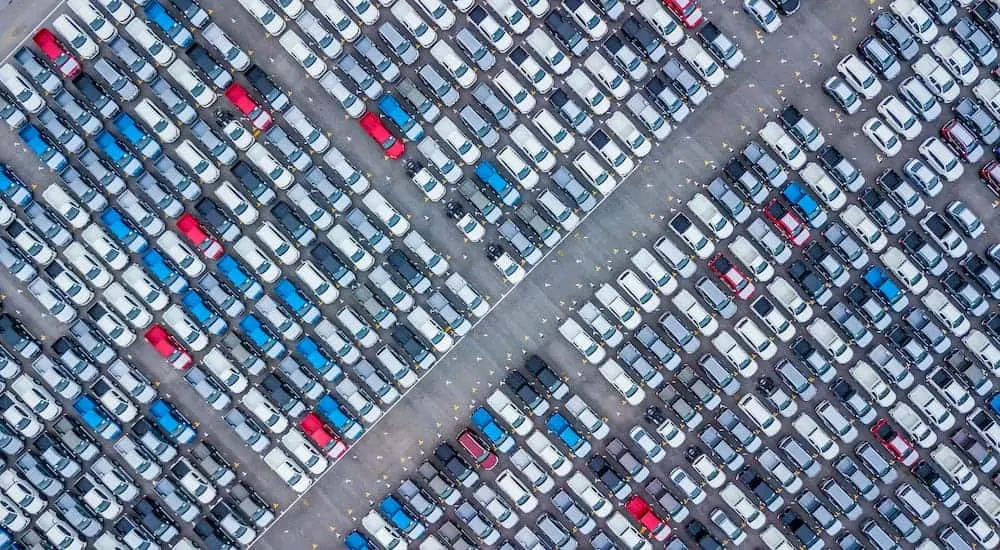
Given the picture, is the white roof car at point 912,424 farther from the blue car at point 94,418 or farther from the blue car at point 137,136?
the blue car at point 94,418

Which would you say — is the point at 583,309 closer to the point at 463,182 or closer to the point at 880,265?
the point at 463,182

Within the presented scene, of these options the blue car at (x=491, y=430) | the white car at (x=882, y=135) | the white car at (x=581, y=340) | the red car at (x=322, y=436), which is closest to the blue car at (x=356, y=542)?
the red car at (x=322, y=436)

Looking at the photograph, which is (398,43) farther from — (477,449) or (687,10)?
(477,449)

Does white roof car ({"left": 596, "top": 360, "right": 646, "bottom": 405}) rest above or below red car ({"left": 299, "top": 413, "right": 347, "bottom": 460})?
below

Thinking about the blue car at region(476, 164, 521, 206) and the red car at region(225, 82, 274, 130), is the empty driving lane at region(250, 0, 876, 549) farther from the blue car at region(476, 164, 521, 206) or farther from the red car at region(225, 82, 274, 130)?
the red car at region(225, 82, 274, 130)

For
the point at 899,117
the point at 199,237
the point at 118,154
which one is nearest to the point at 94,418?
the point at 199,237

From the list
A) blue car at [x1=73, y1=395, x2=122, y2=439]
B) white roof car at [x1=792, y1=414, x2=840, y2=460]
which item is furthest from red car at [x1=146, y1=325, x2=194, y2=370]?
white roof car at [x1=792, y1=414, x2=840, y2=460]

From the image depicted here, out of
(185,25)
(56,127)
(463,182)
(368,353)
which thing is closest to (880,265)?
(463,182)
